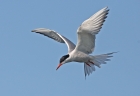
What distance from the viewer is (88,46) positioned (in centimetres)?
1806

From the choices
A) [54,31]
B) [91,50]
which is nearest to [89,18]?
[91,50]

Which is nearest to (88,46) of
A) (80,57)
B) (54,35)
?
(80,57)

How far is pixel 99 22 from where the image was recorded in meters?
17.2

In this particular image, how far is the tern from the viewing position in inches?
677

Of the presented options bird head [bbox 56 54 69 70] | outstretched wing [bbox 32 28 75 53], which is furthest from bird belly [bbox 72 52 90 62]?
outstretched wing [bbox 32 28 75 53]

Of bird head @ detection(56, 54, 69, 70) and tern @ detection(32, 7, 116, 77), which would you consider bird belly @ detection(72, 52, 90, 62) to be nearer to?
tern @ detection(32, 7, 116, 77)

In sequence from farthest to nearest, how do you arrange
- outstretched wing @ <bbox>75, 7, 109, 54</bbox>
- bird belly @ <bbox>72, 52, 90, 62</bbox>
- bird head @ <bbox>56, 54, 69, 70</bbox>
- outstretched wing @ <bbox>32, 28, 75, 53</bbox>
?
outstretched wing @ <bbox>32, 28, 75, 53</bbox>, bird head @ <bbox>56, 54, 69, 70</bbox>, bird belly @ <bbox>72, 52, 90, 62</bbox>, outstretched wing @ <bbox>75, 7, 109, 54</bbox>

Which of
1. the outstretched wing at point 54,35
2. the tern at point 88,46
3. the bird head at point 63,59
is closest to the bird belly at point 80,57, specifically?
the tern at point 88,46

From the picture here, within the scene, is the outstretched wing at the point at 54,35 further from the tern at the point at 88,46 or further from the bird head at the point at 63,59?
the bird head at the point at 63,59

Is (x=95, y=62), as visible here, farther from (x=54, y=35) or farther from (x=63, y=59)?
(x=54, y=35)

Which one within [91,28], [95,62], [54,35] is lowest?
[95,62]

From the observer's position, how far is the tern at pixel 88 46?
1719 cm

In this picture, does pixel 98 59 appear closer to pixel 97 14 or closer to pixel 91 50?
pixel 91 50

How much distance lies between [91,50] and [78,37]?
0.96m
